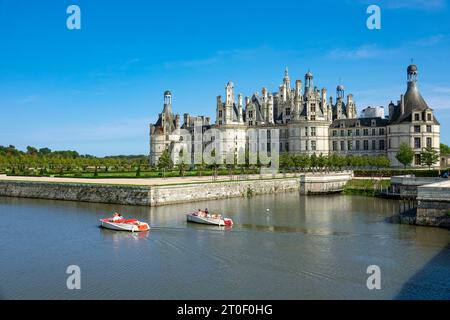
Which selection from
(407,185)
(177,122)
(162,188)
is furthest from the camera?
(177,122)

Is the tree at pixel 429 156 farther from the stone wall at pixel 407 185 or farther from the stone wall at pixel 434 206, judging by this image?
the stone wall at pixel 434 206

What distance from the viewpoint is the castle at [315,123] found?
212 feet

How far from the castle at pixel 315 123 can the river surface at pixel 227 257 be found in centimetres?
3470

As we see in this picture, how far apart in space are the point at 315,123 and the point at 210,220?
1793 inches

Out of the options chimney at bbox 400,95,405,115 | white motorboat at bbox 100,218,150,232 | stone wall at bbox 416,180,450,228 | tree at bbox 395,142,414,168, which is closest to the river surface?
white motorboat at bbox 100,218,150,232

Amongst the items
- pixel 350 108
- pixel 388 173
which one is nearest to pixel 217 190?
pixel 388 173

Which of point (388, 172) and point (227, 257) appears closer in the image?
point (227, 257)

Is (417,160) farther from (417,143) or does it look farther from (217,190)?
(217,190)

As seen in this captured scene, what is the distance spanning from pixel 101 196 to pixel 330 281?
88.3 feet

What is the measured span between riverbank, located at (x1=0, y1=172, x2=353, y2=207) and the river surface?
15.3 feet

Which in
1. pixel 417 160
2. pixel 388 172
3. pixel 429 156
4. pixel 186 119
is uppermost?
pixel 186 119

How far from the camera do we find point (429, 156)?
2235 inches
